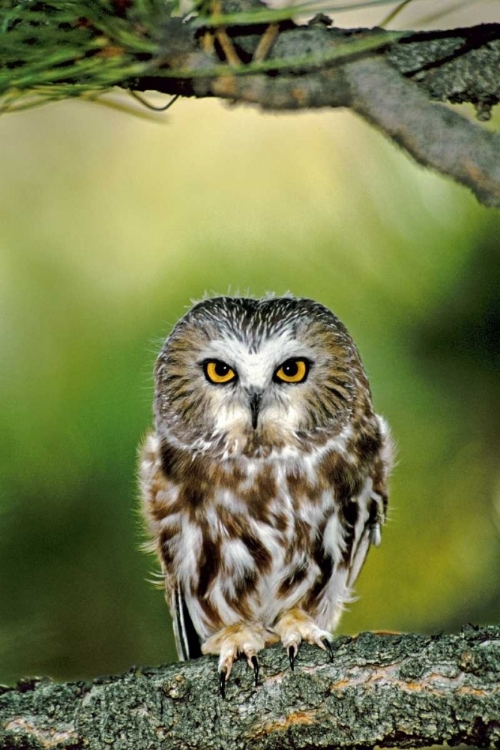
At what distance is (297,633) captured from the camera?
1171 mm

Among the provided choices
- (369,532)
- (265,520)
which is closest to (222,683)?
(265,520)

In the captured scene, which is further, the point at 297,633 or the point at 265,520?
the point at 265,520

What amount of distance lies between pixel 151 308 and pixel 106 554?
357 millimetres

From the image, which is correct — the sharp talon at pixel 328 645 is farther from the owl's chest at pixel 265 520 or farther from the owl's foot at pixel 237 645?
the owl's chest at pixel 265 520

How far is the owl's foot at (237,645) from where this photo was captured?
1.10m

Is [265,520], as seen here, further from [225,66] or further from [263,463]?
[225,66]

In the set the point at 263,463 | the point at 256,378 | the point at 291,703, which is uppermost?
the point at 256,378

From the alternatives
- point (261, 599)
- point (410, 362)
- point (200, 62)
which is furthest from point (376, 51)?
point (261, 599)

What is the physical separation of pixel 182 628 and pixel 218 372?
45cm

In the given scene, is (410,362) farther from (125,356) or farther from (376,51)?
(376,51)

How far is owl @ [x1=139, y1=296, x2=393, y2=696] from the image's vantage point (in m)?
1.26

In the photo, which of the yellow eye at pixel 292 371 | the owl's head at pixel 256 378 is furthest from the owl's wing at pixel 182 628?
the yellow eye at pixel 292 371

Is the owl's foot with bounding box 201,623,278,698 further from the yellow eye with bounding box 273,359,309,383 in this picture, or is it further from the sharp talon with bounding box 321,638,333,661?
the yellow eye with bounding box 273,359,309,383

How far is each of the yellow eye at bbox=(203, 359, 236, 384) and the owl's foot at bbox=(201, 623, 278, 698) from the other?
358 mm
